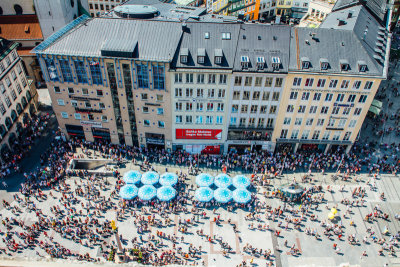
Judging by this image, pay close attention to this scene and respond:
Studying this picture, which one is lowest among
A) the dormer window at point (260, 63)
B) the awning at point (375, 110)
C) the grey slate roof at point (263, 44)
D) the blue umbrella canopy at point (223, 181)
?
the blue umbrella canopy at point (223, 181)

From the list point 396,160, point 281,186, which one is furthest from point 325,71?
point 396,160

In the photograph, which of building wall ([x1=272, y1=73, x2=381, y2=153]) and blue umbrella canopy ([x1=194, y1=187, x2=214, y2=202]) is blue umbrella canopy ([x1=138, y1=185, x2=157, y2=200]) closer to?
blue umbrella canopy ([x1=194, y1=187, x2=214, y2=202])

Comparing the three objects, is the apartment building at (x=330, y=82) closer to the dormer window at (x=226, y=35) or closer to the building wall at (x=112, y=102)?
the dormer window at (x=226, y=35)

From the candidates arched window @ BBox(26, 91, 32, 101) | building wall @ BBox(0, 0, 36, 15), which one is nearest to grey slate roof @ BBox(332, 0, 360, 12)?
arched window @ BBox(26, 91, 32, 101)

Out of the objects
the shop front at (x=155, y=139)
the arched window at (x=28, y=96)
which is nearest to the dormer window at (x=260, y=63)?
the shop front at (x=155, y=139)

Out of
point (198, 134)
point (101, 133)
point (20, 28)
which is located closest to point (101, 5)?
point (20, 28)

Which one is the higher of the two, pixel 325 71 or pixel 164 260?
pixel 325 71

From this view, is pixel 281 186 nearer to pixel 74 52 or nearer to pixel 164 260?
pixel 164 260
